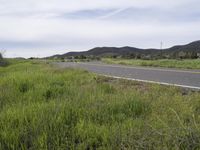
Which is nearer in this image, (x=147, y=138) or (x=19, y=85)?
(x=147, y=138)

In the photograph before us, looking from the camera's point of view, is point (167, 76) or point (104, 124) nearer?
point (104, 124)

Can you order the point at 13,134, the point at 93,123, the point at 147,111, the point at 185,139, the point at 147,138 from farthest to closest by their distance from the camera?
the point at 147,111, the point at 93,123, the point at 13,134, the point at 147,138, the point at 185,139

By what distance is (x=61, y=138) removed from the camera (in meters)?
4.59

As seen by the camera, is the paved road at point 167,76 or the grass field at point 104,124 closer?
the grass field at point 104,124

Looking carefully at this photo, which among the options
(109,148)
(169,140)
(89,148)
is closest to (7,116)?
(89,148)

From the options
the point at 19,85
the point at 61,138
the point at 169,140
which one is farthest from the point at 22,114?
the point at 19,85

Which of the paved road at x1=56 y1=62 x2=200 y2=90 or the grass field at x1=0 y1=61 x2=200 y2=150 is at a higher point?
the grass field at x1=0 y1=61 x2=200 y2=150

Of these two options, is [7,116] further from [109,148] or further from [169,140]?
[169,140]

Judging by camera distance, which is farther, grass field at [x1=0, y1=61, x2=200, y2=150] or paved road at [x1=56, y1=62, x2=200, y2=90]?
paved road at [x1=56, y1=62, x2=200, y2=90]

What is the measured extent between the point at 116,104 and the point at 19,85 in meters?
4.55

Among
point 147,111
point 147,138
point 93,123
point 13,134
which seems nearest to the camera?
point 147,138

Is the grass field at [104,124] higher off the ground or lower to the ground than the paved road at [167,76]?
higher

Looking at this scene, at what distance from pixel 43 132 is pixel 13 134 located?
0.39 m

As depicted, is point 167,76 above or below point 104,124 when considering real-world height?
below
